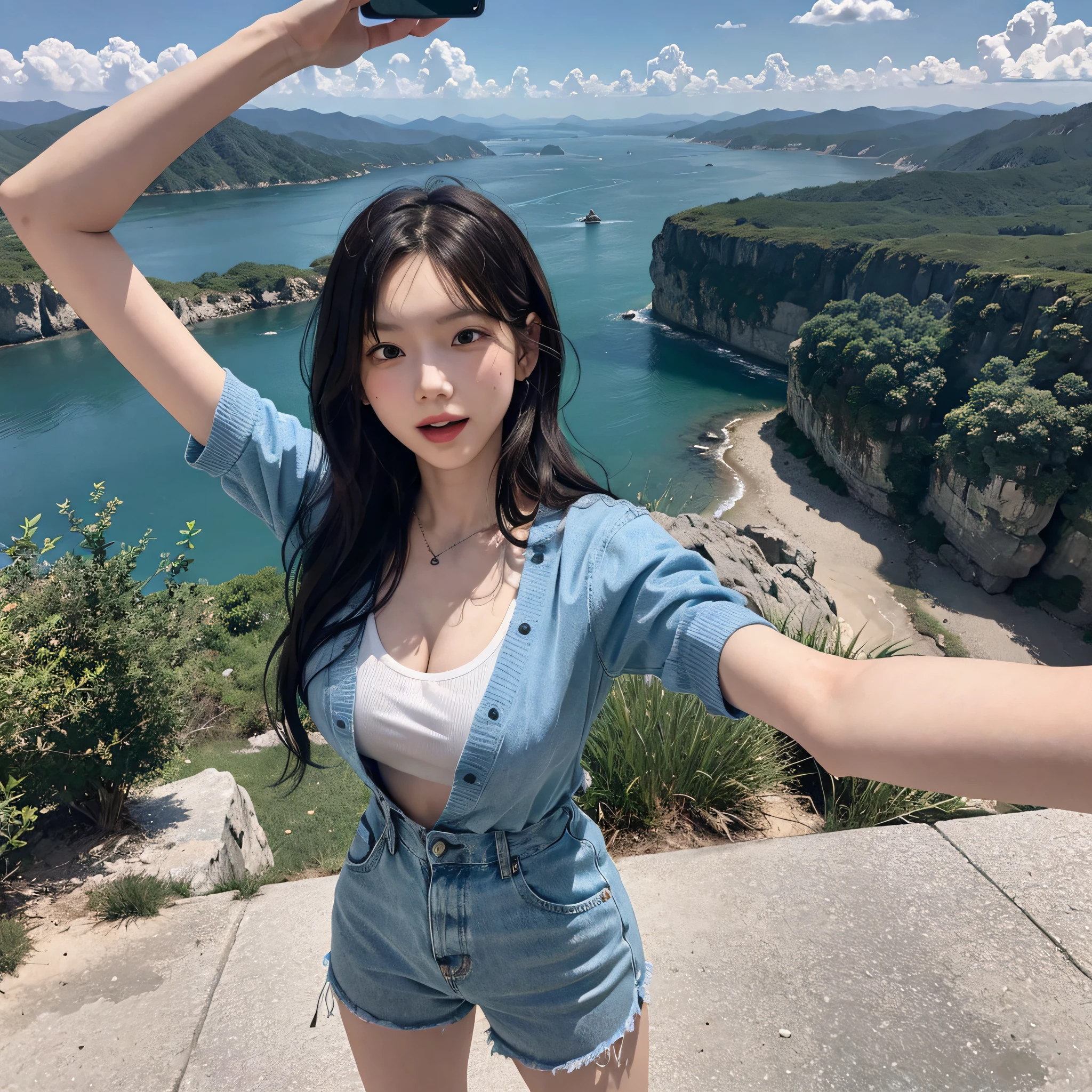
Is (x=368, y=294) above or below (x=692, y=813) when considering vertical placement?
above

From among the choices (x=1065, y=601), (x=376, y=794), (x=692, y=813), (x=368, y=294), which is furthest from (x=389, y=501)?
(x=1065, y=601)

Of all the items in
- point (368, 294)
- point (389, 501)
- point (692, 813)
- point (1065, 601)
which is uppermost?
point (368, 294)

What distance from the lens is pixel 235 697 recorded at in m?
16.3

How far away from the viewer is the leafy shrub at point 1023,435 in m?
30.7

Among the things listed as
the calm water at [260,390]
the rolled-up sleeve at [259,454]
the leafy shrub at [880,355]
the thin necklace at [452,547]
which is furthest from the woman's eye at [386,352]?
the leafy shrub at [880,355]

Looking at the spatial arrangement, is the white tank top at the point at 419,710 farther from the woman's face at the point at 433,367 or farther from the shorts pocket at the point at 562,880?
the woman's face at the point at 433,367

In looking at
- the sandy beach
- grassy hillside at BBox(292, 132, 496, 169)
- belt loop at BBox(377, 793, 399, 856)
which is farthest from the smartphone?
grassy hillside at BBox(292, 132, 496, 169)

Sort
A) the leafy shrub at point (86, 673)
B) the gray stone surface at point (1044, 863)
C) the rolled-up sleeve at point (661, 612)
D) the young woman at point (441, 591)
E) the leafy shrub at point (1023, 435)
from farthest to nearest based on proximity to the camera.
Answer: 1. the leafy shrub at point (1023, 435)
2. the leafy shrub at point (86, 673)
3. the gray stone surface at point (1044, 863)
4. the young woman at point (441, 591)
5. the rolled-up sleeve at point (661, 612)

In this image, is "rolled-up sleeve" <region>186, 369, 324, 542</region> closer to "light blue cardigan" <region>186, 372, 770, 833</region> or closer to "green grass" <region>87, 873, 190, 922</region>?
"light blue cardigan" <region>186, 372, 770, 833</region>

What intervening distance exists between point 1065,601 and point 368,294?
35.4 metres

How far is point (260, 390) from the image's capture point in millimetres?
65625

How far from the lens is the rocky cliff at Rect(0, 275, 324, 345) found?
72.3 m

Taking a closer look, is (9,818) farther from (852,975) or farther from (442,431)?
(852,975)

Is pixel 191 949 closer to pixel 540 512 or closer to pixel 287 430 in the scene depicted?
pixel 287 430
